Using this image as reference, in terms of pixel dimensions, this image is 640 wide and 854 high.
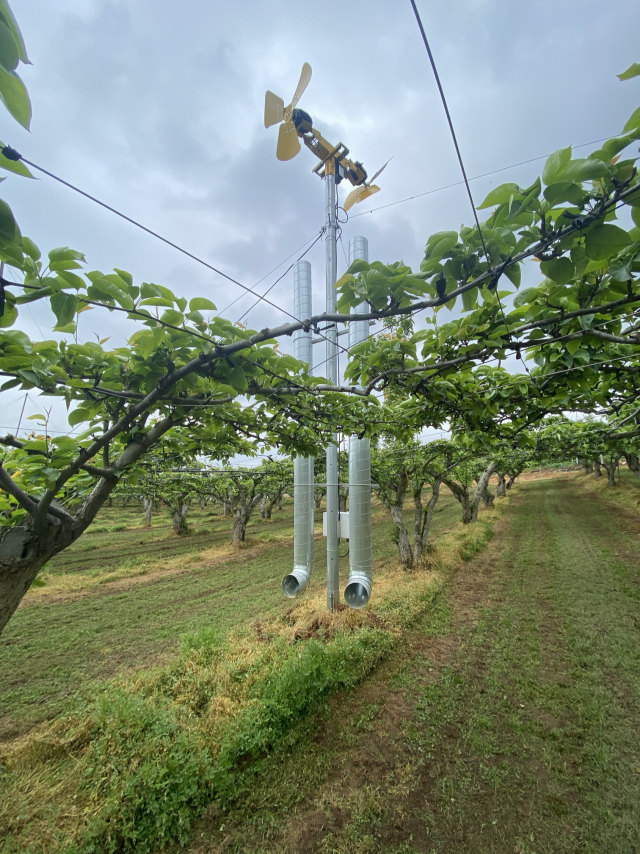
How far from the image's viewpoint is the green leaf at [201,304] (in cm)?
156

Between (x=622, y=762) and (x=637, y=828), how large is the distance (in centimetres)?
72

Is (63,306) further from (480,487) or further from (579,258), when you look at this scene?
(480,487)

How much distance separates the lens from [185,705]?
14.6ft

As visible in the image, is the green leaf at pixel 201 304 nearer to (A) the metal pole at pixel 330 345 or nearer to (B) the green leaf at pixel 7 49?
(B) the green leaf at pixel 7 49

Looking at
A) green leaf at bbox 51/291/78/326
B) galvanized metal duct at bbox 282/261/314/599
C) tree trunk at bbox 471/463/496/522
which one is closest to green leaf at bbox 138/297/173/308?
green leaf at bbox 51/291/78/326

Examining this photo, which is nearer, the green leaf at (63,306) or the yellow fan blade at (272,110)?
the yellow fan blade at (272,110)

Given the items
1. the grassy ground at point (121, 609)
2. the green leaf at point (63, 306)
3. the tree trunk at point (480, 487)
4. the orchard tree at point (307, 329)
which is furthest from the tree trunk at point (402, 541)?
the green leaf at point (63, 306)

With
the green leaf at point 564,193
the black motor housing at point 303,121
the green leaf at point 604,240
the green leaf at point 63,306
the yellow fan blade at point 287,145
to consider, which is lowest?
the green leaf at point 63,306

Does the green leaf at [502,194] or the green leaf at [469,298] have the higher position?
the green leaf at [502,194]

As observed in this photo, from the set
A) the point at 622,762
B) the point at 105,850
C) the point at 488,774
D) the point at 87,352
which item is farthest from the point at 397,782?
the point at 87,352

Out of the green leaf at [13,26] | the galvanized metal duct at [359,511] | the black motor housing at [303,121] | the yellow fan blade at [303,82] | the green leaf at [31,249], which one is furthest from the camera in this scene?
the galvanized metal duct at [359,511]

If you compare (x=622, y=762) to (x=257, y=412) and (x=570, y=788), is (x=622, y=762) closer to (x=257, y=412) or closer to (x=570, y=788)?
(x=570, y=788)

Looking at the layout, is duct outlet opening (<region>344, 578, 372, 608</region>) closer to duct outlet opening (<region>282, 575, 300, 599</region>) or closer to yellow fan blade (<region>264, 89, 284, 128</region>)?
duct outlet opening (<region>282, 575, 300, 599</region>)

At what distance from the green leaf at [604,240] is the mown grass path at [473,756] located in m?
4.25
